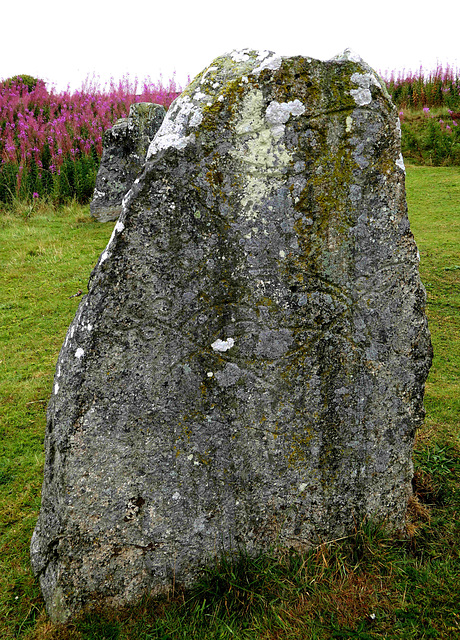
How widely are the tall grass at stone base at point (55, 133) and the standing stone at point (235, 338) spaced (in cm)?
1010

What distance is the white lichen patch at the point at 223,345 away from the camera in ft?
9.27

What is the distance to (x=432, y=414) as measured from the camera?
4.54 meters

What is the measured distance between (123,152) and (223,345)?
830cm

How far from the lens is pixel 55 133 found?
13.8 meters

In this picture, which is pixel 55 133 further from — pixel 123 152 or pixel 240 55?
pixel 240 55

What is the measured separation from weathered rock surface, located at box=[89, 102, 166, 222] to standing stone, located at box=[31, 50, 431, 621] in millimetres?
7529

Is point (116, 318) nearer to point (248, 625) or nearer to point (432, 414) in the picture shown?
point (248, 625)

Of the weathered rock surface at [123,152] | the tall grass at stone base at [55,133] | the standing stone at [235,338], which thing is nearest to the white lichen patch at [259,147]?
the standing stone at [235,338]

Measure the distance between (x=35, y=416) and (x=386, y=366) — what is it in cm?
328

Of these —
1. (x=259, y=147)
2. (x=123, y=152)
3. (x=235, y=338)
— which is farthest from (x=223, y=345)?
(x=123, y=152)

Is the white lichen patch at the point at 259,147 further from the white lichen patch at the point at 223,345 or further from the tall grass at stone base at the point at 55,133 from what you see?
the tall grass at stone base at the point at 55,133

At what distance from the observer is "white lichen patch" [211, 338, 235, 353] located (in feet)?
9.27

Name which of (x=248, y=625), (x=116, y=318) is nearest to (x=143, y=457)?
(x=116, y=318)

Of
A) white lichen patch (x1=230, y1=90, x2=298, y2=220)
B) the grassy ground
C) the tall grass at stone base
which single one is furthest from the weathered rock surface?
white lichen patch (x1=230, y1=90, x2=298, y2=220)
